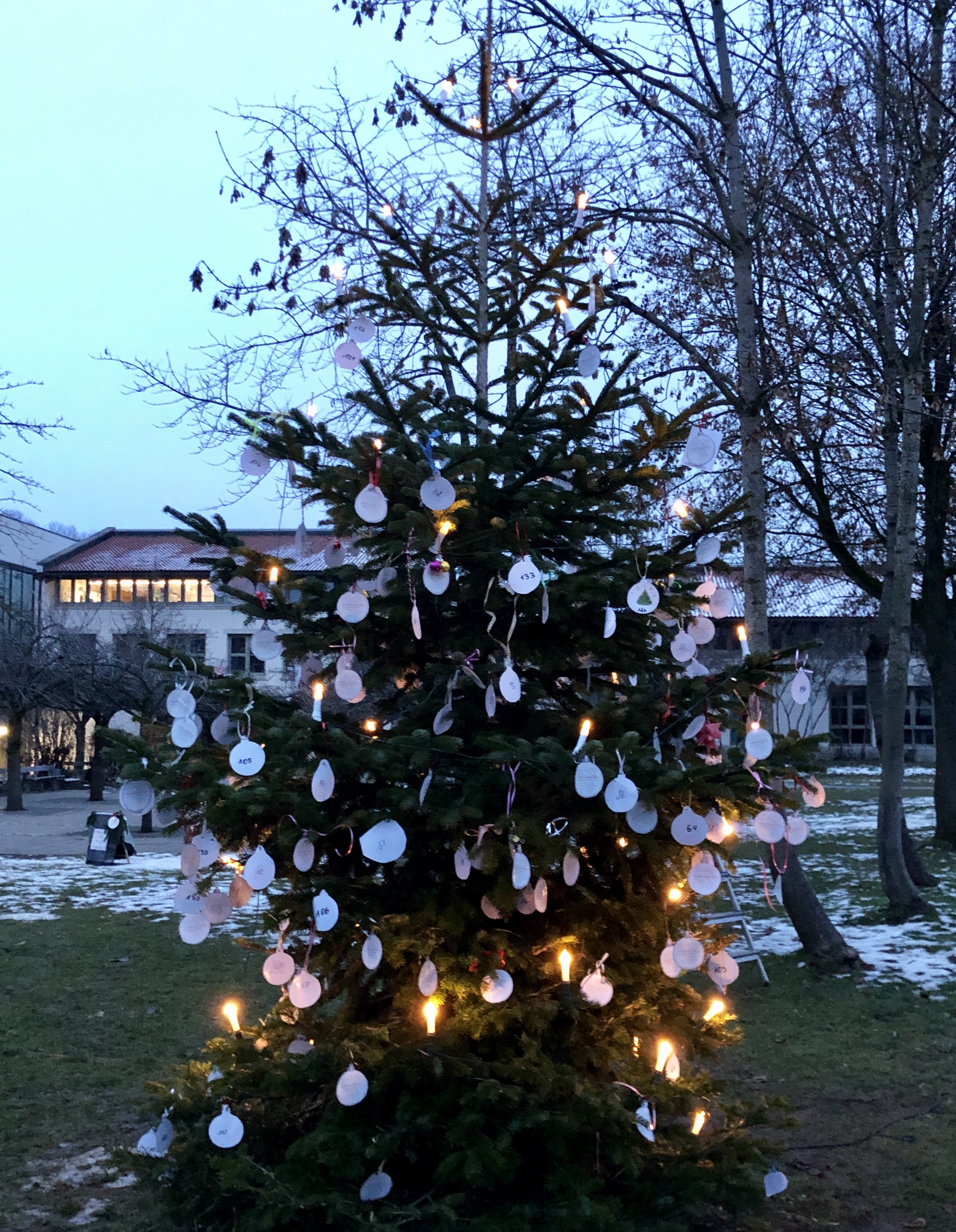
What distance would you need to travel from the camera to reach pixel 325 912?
3.41m

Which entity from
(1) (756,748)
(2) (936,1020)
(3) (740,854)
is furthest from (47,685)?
(1) (756,748)

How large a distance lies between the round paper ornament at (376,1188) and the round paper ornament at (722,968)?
1.45 metres

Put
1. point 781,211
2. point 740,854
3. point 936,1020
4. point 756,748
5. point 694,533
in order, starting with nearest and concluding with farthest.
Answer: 1. point 756,748
2. point 694,533
3. point 936,1020
4. point 781,211
5. point 740,854

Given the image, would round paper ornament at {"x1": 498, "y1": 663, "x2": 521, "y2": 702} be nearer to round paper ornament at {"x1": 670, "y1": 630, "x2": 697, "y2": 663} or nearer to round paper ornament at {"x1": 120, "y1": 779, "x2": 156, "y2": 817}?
round paper ornament at {"x1": 670, "y1": 630, "x2": 697, "y2": 663}

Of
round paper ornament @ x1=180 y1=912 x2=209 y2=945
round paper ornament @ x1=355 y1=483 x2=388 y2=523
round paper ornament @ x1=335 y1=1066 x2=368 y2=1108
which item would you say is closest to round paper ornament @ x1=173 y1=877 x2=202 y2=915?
round paper ornament @ x1=180 y1=912 x2=209 y2=945

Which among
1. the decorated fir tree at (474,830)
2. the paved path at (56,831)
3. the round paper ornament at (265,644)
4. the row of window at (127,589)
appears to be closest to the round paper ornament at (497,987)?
the decorated fir tree at (474,830)

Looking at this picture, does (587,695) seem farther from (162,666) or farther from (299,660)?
(162,666)

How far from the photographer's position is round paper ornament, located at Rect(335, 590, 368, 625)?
3.83 meters

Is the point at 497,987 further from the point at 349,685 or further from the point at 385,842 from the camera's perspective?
the point at 349,685

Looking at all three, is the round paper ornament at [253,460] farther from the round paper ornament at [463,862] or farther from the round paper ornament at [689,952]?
the round paper ornament at [689,952]

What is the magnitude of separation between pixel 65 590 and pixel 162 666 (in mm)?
47899

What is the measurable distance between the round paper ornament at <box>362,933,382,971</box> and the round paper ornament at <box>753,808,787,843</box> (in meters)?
1.33

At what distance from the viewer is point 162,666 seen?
13.4 ft

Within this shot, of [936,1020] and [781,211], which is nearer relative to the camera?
[936,1020]
